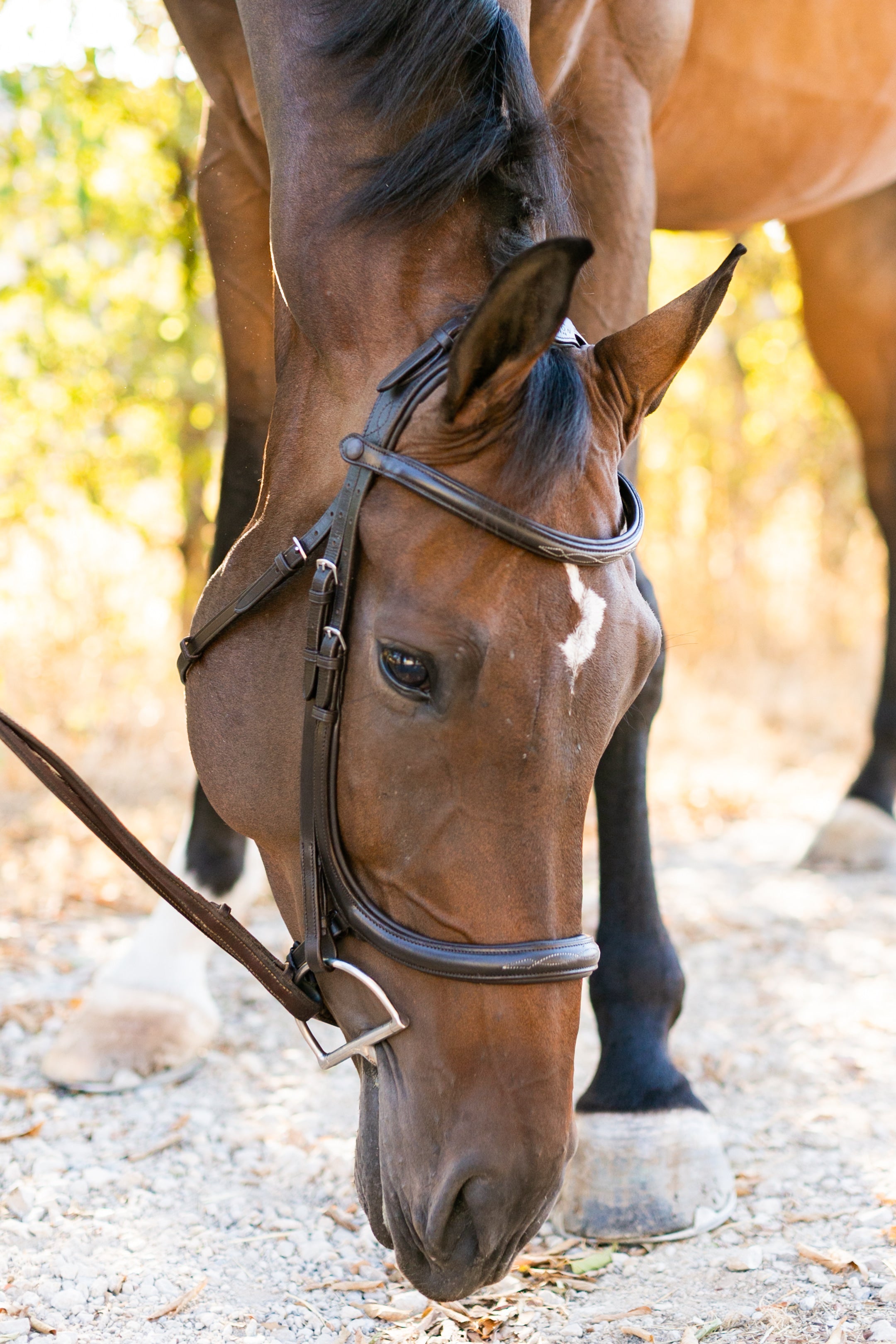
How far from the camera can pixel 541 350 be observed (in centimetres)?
135

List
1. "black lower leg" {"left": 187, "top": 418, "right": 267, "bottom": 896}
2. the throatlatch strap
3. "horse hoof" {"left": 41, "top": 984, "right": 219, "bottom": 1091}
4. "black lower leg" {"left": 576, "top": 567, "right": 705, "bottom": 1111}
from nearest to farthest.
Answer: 1. the throatlatch strap
2. "black lower leg" {"left": 576, "top": 567, "right": 705, "bottom": 1111}
3. "horse hoof" {"left": 41, "top": 984, "right": 219, "bottom": 1091}
4. "black lower leg" {"left": 187, "top": 418, "right": 267, "bottom": 896}

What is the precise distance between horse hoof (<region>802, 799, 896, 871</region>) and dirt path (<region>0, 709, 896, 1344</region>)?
0.53m

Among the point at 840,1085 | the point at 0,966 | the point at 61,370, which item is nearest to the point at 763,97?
the point at 840,1085

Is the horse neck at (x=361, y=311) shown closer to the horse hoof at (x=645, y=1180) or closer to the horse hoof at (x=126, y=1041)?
the horse hoof at (x=645, y=1180)

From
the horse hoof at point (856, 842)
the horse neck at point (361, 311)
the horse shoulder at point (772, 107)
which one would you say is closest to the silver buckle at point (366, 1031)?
the horse neck at point (361, 311)

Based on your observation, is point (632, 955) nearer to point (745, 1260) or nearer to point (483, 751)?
point (745, 1260)

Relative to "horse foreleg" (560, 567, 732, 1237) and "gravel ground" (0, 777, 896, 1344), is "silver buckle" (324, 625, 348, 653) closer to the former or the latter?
"horse foreleg" (560, 567, 732, 1237)

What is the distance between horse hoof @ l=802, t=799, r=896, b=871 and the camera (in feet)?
14.0

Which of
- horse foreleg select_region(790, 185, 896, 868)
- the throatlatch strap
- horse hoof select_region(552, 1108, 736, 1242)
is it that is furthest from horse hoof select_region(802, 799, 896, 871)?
the throatlatch strap

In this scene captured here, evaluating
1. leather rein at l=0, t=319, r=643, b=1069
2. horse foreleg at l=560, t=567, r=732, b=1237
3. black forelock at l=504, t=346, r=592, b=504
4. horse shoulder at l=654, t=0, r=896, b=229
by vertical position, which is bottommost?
horse foreleg at l=560, t=567, r=732, b=1237

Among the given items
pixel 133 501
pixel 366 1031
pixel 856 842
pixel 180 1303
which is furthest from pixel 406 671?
pixel 133 501

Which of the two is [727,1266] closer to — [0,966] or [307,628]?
[307,628]

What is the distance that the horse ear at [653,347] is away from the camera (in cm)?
152

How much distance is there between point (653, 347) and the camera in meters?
1.53
